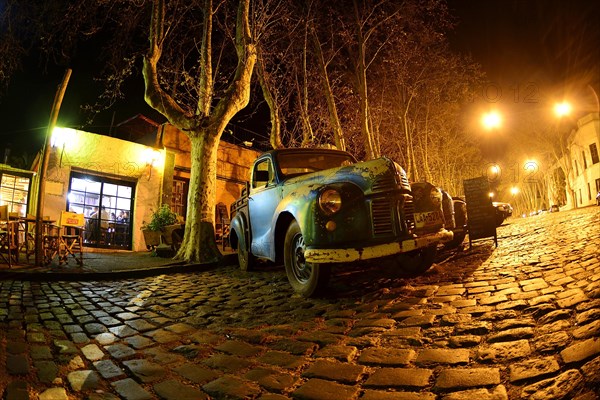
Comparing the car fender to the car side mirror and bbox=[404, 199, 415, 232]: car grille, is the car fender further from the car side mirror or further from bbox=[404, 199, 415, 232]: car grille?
bbox=[404, 199, 415, 232]: car grille

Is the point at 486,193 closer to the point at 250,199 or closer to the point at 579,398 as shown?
the point at 250,199

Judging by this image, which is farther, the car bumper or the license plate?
the license plate

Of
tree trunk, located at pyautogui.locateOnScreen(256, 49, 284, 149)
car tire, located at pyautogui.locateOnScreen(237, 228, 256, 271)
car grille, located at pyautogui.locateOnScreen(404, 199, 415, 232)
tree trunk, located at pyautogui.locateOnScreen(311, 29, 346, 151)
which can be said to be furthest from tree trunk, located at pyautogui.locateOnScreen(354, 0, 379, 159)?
car grille, located at pyautogui.locateOnScreen(404, 199, 415, 232)

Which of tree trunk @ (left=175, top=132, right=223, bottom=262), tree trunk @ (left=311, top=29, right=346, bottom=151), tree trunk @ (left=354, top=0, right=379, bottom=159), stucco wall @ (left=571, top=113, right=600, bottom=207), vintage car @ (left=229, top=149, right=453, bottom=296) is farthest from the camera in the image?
stucco wall @ (left=571, top=113, right=600, bottom=207)

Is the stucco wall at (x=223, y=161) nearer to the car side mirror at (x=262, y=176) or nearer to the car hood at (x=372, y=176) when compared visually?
the car side mirror at (x=262, y=176)

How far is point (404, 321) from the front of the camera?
10.5 ft

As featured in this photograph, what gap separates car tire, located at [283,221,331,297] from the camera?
429cm

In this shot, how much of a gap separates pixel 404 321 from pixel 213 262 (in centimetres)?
612

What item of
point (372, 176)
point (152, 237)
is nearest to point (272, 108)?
point (152, 237)

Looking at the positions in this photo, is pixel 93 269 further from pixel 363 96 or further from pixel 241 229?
pixel 363 96

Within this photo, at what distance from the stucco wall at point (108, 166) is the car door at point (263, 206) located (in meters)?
9.34

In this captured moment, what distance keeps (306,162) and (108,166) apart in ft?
35.0

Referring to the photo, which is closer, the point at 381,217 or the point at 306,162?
the point at 381,217

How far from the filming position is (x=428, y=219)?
4707 mm
